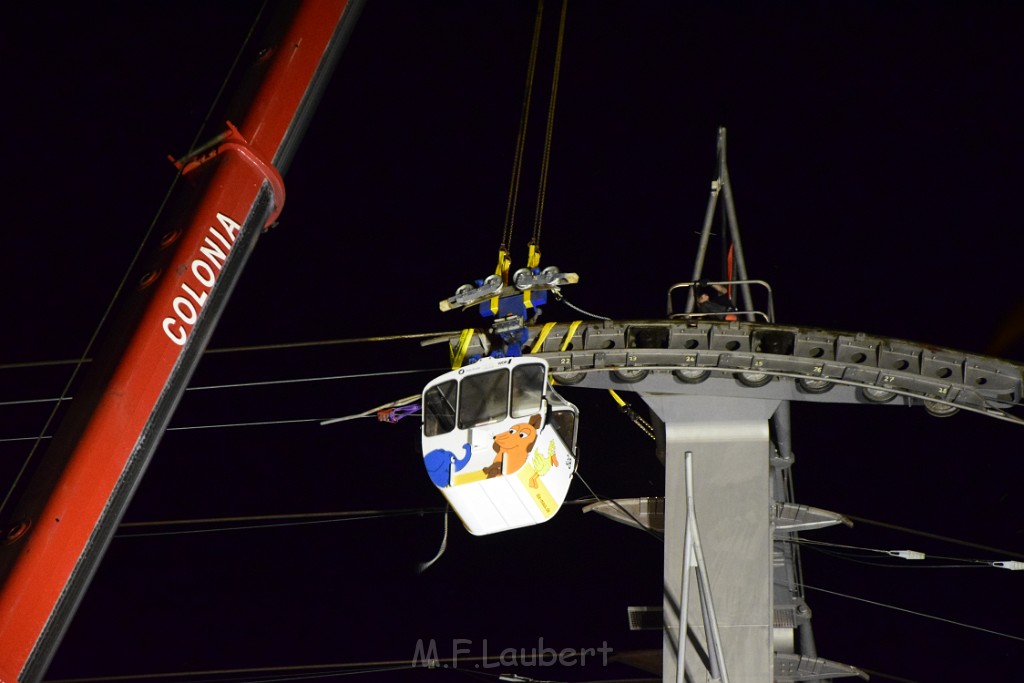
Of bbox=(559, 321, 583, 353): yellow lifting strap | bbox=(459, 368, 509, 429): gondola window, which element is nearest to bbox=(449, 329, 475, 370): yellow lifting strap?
bbox=(559, 321, 583, 353): yellow lifting strap

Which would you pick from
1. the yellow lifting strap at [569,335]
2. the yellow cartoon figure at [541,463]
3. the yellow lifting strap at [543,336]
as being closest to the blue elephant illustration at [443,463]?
the yellow cartoon figure at [541,463]

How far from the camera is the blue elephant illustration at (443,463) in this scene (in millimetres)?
12695

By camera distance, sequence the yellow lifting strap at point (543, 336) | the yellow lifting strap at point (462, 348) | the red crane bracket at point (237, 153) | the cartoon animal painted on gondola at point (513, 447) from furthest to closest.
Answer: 1. the yellow lifting strap at point (543, 336)
2. the yellow lifting strap at point (462, 348)
3. the cartoon animal painted on gondola at point (513, 447)
4. the red crane bracket at point (237, 153)

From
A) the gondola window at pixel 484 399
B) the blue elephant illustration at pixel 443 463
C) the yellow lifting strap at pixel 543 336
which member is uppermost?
the yellow lifting strap at pixel 543 336

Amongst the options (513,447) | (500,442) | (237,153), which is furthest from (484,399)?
(237,153)

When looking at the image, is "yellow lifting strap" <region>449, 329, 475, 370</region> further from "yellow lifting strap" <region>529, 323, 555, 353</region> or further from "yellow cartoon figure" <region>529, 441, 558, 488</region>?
"yellow cartoon figure" <region>529, 441, 558, 488</region>

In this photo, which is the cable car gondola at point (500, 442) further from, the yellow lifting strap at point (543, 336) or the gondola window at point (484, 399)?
the yellow lifting strap at point (543, 336)

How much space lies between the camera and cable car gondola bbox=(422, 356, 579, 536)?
12.5 metres

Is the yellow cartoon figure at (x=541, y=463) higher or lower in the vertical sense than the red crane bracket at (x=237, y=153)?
lower

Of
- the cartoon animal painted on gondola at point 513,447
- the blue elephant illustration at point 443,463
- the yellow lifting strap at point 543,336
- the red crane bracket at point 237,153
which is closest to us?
the red crane bracket at point 237,153

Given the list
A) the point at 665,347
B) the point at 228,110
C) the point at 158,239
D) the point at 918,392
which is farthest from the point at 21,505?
the point at 918,392

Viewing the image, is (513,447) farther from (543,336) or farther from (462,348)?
(543,336)

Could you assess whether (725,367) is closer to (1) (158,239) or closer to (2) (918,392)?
(2) (918,392)

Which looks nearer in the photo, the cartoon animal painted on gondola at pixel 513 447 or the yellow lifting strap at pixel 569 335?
the cartoon animal painted on gondola at pixel 513 447
